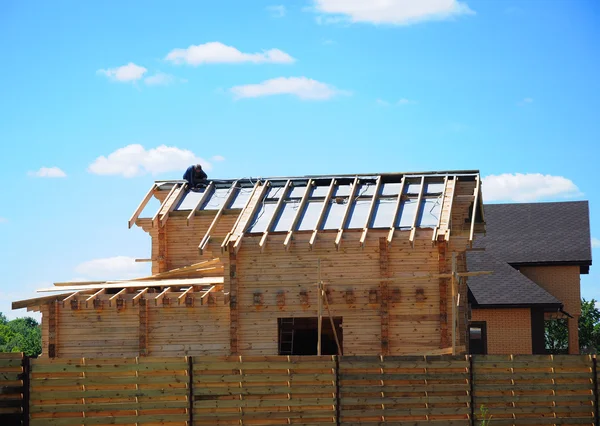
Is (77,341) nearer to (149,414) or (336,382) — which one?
(149,414)

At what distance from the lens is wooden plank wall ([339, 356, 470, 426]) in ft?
59.2

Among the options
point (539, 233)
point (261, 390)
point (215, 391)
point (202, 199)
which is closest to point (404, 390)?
point (261, 390)

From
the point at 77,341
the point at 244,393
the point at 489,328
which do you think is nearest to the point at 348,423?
the point at 244,393

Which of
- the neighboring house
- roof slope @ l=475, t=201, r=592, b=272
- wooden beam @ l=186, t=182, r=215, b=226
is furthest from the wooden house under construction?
roof slope @ l=475, t=201, r=592, b=272

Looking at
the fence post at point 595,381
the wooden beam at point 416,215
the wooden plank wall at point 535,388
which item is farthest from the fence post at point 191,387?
the wooden beam at point 416,215

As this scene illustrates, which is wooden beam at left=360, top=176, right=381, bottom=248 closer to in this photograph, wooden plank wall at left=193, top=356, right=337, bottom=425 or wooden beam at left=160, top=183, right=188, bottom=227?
wooden beam at left=160, top=183, right=188, bottom=227

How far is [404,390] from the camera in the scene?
59.4 ft

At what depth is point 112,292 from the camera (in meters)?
27.9

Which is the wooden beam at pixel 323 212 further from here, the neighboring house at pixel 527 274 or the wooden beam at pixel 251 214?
the neighboring house at pixel 527 274

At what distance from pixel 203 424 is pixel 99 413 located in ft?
6.90

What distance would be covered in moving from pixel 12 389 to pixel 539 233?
2894 cm

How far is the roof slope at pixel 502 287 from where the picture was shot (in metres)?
35.6

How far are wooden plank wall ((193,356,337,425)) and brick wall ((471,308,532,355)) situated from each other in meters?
19.4

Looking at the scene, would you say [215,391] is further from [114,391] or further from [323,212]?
[323,212]
